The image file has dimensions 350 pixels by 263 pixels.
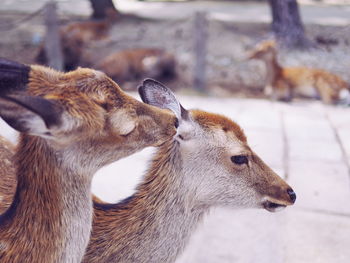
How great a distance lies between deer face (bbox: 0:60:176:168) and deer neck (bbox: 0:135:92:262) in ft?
0.41

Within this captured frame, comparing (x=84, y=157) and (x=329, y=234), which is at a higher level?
(x=84, y=157)

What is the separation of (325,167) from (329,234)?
1275 millimetres

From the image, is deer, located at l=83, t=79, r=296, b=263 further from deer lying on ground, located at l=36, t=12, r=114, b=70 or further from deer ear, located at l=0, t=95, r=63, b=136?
deer lying on ground, located at l=36, t=12, r=114, b=70

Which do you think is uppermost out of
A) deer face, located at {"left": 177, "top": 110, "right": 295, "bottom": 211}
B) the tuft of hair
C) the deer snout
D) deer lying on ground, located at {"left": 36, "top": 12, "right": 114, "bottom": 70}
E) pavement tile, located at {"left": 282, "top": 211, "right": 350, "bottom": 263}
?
the tuft of hair

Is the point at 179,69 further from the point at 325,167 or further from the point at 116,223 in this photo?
the point at 116,223

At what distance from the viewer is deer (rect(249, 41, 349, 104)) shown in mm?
7242

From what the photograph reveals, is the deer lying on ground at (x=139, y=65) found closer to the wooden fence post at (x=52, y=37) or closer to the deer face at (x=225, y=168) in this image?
the wooden fence post at (x=52, y=37)

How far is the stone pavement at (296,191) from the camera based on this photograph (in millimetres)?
3654

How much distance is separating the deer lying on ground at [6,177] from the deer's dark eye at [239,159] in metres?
1.30

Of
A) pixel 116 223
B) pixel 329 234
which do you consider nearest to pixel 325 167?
pixel 329 234

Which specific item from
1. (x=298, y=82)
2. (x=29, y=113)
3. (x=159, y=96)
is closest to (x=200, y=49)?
(x=298, y=82)

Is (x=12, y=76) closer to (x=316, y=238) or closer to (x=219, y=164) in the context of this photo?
(x=219, y=164)

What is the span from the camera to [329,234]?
153 inches

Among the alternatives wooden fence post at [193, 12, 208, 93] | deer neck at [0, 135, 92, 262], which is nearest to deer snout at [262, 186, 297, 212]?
deer neck at [0, 135, 92, 262]
